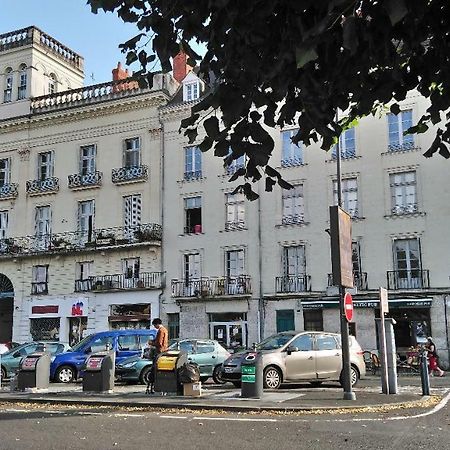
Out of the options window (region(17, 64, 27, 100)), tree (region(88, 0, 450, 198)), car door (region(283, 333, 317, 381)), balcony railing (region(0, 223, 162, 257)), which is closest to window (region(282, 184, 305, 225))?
balcony railing (region(0, 223, 162, 257))

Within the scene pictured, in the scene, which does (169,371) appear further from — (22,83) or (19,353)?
(22,83)

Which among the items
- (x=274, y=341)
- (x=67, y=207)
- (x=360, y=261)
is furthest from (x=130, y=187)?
(x=274, y=341)

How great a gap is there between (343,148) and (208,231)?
8900mm

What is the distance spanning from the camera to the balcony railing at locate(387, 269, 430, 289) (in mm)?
30797

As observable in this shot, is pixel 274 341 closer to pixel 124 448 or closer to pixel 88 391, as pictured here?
pixel 88 391

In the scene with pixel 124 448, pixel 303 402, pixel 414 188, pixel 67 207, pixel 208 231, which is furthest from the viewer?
pixel 67 207

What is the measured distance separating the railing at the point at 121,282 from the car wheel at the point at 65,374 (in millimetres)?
13930

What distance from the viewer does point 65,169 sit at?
40875mm

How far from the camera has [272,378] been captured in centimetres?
1775

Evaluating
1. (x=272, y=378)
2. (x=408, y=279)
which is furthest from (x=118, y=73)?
(x=272, y=378)

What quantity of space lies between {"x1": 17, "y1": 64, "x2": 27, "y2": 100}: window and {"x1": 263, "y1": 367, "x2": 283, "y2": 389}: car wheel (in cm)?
3188

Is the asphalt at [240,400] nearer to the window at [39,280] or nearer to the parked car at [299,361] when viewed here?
the parked car at [299,361]

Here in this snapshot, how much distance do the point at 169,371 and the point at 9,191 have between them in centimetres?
2955

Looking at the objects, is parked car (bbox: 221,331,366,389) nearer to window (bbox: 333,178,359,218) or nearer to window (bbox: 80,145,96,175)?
window (bbox: 333,178,359,218)
